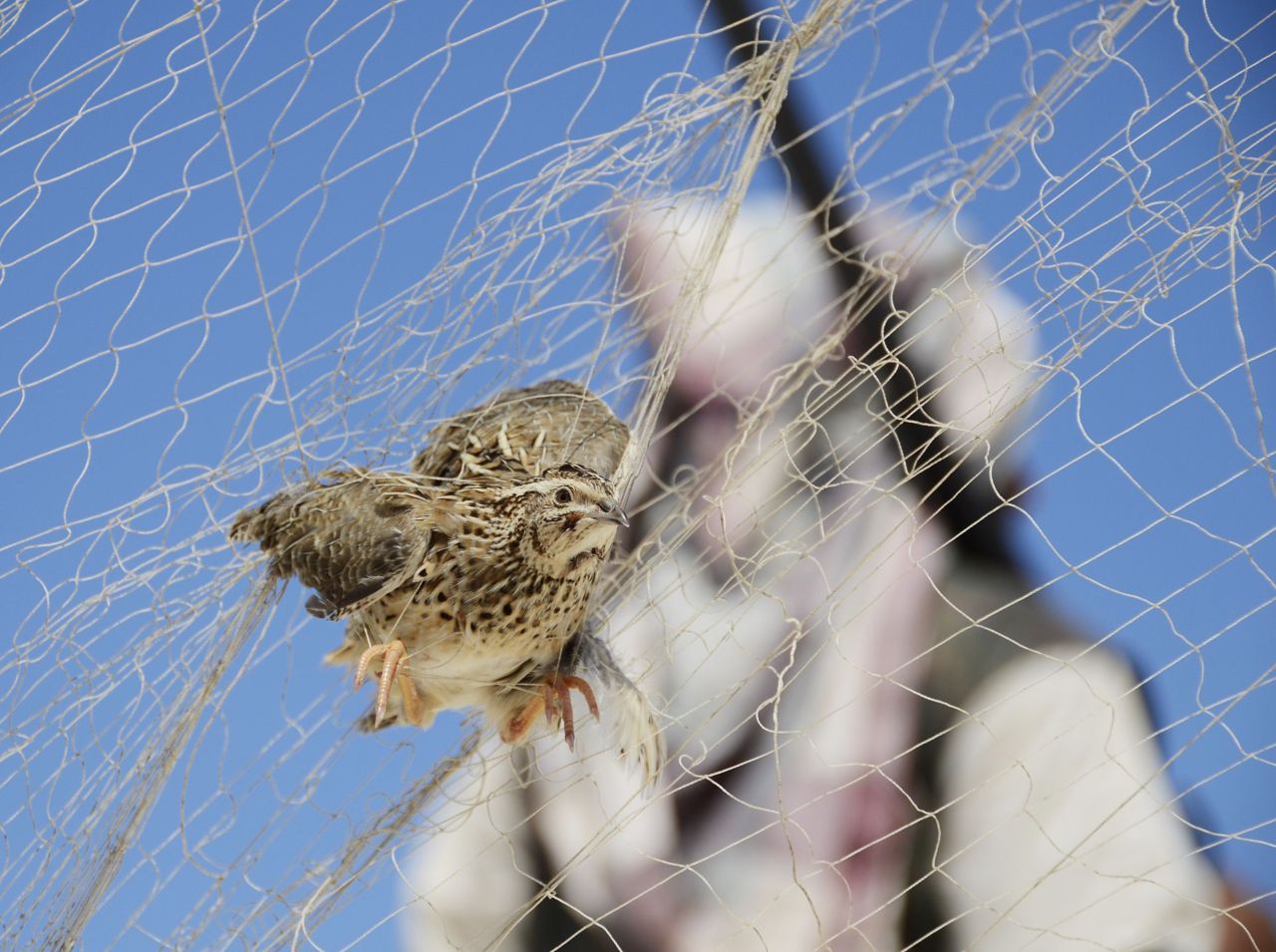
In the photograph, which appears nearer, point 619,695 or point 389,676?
point 389,676

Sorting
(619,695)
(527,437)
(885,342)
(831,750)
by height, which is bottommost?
(831,750)

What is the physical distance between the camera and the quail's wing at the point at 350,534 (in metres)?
1.16

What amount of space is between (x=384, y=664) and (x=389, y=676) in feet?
0.12

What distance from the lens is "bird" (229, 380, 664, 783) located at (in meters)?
1.16

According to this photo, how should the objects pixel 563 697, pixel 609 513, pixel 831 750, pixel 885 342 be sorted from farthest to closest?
pixel 831 750, pixel 885 342, pixel 563 697, pixel 609 513

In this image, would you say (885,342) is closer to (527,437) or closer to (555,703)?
(527,437)

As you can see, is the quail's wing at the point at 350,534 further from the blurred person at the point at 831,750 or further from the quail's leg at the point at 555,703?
the blurred person at the point at 831,750

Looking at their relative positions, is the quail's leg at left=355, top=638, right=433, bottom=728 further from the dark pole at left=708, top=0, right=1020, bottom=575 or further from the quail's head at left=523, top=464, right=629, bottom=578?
the dark pole at left=708, top=0, right=1020, bottom=575

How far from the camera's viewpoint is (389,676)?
1166mm

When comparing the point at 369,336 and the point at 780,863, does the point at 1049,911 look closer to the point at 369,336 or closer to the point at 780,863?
the point at 780,863

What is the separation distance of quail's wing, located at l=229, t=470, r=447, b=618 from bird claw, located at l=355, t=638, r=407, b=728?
43 mm

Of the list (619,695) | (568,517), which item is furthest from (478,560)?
(619,695)

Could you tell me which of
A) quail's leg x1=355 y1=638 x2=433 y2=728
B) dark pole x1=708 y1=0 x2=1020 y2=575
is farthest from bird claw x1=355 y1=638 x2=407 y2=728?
dark pole x1=708 y1=0 x2=1020 y2=575

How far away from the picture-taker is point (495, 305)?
1.28 m
